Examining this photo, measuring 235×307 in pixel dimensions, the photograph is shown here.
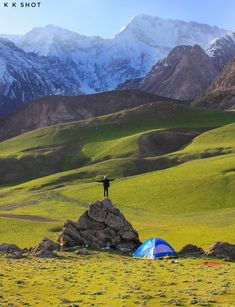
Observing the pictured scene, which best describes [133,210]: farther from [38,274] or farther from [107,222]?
[38,274]

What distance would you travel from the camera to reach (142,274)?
39.7 meters

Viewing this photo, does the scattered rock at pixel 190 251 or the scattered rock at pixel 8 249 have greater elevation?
the scattered rock at pixel 8 249

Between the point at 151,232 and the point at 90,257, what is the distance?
1003 inches

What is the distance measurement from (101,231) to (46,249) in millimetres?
7442

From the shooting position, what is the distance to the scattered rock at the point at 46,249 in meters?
51.0

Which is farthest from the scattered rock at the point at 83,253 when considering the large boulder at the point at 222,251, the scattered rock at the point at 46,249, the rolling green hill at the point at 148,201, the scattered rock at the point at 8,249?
the rolling green hill at the point at 148,201

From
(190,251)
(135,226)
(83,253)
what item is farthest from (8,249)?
(135,226)

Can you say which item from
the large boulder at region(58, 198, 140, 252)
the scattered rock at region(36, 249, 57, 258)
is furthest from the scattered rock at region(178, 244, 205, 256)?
the scattered rock at region(36, 249, 57, 258)

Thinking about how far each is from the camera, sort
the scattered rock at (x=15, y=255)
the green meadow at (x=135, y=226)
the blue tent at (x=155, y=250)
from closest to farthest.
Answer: the green meadow at (x=135, y=226)
the scattered rock at (x=15, y=255)
the blue tent at (x=155, y=250)

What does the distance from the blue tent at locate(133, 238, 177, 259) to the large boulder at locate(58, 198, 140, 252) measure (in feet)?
14.0

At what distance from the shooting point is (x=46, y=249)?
53656mm

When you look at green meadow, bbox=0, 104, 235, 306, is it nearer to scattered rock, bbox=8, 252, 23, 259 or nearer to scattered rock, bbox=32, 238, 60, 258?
scattered rock, bbox=8, 252, 23, 259

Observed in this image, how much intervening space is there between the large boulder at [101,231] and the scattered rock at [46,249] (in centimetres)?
279

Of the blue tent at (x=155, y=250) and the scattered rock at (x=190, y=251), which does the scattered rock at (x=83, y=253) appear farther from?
the scattered rock at (x=190, y=251)
